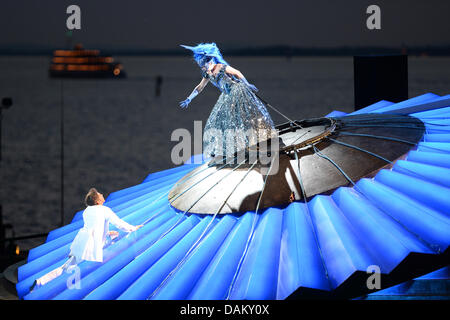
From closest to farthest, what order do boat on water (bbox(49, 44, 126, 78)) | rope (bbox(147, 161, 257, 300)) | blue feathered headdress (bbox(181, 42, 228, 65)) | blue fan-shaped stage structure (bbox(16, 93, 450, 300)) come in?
blue fan-shaped stage structure (bbox(16, 93, 450, 300))
rope (bbox(147, 161, 257, 300))
blue feathered headdress (bbox(181, 42, 228, 65))
boat on water (bbox(49, 44, 126, 78))

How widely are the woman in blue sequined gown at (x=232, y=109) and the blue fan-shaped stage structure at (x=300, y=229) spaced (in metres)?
0.52

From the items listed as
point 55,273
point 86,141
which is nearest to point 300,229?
point 55,273

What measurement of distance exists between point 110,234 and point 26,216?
3587 cm

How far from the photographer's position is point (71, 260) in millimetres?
8672

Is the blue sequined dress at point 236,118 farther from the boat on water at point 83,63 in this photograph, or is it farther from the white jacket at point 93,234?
the boat on water at point 83,63

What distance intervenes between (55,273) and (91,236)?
71cm

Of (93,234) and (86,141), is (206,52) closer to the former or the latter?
(93,234)

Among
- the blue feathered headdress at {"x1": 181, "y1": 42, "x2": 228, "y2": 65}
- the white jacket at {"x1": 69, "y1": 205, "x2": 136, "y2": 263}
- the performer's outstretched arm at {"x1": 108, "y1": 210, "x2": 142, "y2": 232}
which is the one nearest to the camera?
the white jacket at {"x1": 69, "y1": 205, "x2": 136, "y2": 263}

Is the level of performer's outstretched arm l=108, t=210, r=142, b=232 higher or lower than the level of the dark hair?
lower

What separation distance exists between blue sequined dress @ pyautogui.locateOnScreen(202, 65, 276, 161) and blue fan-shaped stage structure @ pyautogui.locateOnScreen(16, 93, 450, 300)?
50 centimetres

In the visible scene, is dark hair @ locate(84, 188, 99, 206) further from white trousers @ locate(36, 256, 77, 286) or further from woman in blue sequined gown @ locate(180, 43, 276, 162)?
Result: woman in blue sequined gown @ locate(180, 43, 276, 162)

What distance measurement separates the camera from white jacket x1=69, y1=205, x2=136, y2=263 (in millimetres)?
8523

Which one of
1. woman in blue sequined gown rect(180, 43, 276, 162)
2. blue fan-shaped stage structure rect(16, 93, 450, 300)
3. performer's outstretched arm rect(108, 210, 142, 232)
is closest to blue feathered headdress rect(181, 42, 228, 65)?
woman in blue sequined gown rect(180, 43, 276, 162)
